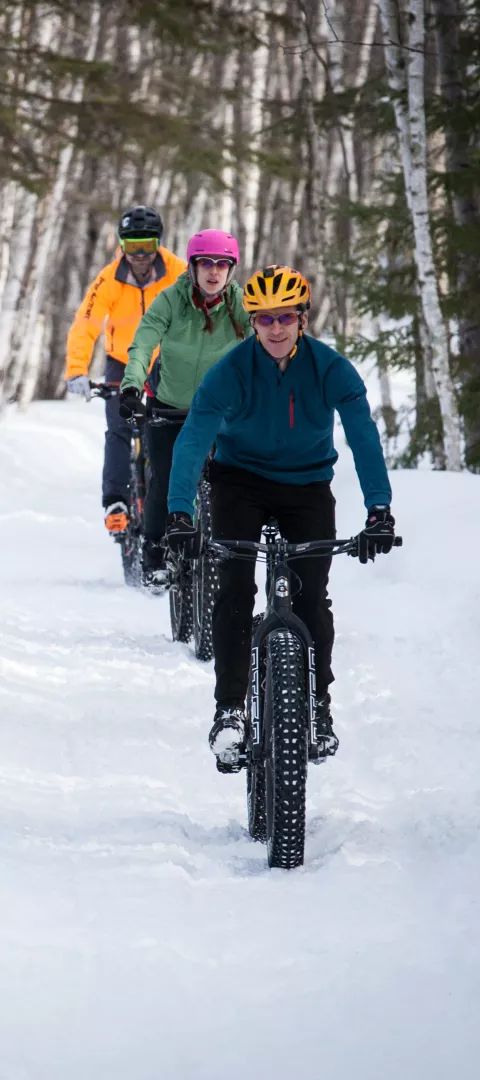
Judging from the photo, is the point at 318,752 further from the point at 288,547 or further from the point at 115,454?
the point at 115,454

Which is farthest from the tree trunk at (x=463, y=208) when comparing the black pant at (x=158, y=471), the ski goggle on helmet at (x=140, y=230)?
the black pant at (x=158, y=471)

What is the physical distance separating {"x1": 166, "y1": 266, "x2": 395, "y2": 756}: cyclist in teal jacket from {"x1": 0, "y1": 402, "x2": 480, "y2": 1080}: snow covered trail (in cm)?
50

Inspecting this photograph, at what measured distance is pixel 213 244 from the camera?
687cm

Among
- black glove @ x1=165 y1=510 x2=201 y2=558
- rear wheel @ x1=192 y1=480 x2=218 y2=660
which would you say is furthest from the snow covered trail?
black glove @ x1=165 y1=510 x2=201 y2=558

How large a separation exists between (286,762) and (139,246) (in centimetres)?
540

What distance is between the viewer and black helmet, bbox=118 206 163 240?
860 centimetres

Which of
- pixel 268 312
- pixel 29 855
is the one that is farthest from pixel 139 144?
pixel 29 855

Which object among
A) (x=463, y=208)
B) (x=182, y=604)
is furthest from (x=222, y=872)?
(x=463, y=208)

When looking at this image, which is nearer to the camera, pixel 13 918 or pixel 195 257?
pixel 13 918

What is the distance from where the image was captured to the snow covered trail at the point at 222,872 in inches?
121

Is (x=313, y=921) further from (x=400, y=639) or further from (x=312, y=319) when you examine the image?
(x=312, y=319)

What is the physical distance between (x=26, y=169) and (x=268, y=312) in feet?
30.8

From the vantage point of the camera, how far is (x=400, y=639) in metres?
7.90

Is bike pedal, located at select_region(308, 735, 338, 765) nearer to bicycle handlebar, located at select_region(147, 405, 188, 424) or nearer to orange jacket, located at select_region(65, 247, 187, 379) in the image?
bicycle handlebar, located at select_region(147, 405, 188, 424)
